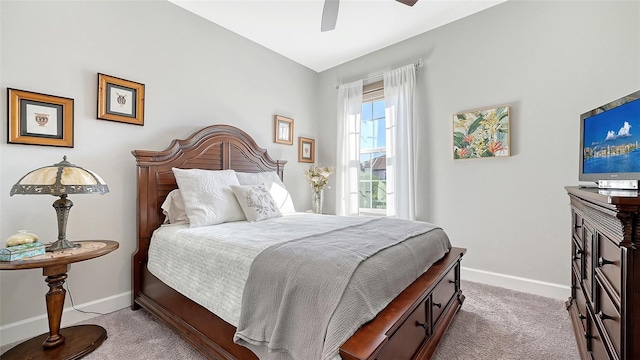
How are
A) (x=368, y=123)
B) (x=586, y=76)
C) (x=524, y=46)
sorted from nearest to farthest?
(x=586, y=76) < (x=524, y=46) < (x=368, y=123)

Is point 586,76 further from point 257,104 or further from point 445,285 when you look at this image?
point 257,104

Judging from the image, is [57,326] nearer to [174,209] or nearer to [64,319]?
[64,319]

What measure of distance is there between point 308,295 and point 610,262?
115cm

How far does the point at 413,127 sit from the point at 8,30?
3505 mm

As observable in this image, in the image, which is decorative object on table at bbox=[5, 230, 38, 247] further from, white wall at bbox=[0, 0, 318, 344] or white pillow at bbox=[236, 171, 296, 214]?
white pillow at bbox=[236, 171, 296, 214]

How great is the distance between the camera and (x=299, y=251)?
1330 mm

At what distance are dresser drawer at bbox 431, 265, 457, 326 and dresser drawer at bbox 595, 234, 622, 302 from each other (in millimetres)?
785

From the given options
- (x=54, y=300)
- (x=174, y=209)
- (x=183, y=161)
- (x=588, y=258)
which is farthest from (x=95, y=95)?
(x=588, y=258)

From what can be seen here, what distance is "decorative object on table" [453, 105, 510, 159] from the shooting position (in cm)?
270

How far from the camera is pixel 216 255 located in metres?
1.57

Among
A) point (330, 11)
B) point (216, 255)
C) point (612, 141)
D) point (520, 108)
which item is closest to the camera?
point (612, 141)

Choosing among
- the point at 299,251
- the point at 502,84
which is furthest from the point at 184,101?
the point at 502,84

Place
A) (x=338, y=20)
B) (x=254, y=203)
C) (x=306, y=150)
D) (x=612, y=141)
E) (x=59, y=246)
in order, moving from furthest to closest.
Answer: (x=306, y=150) → (x=338, y=20) → (x=254, y=203) → (x=59, y=246) → (x=612, y=141)

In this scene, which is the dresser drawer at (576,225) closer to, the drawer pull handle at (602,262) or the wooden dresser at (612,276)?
the wooden dresser at (612,276)
